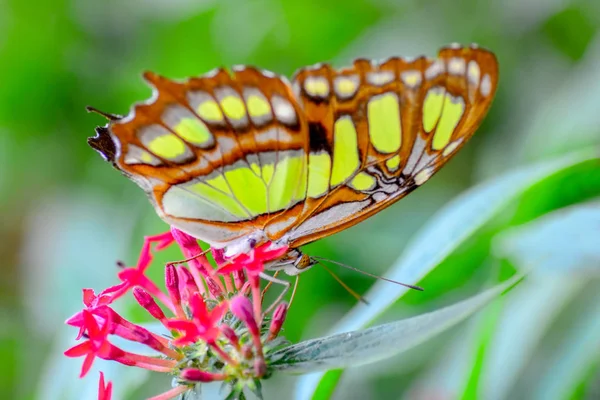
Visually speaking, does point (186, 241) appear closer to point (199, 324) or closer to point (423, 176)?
point (199, 324)

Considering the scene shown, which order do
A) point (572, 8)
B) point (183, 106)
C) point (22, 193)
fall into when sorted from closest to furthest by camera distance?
point (183, 106)
point (572, 8)
point (22, 193)

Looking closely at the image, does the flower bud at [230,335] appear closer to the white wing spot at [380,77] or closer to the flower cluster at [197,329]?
the flower cluster at [197,329]

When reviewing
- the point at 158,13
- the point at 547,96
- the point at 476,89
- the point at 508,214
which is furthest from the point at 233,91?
the point at 158,13

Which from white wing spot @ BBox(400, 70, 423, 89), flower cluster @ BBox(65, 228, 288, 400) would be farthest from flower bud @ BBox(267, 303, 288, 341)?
white wing spot @ BBox(400, 70, 423, 89)

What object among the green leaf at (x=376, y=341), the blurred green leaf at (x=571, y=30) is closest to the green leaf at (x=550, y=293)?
the green leaf at (x=376, y=341)

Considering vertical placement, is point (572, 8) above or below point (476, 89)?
above

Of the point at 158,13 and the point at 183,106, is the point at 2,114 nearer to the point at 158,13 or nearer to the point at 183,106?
the point at 158,13

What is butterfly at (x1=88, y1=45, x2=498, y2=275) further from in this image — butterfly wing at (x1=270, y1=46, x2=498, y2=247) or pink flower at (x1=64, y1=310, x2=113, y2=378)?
pink flower at (x1=64, y1=310, x2=113, y2=378)
